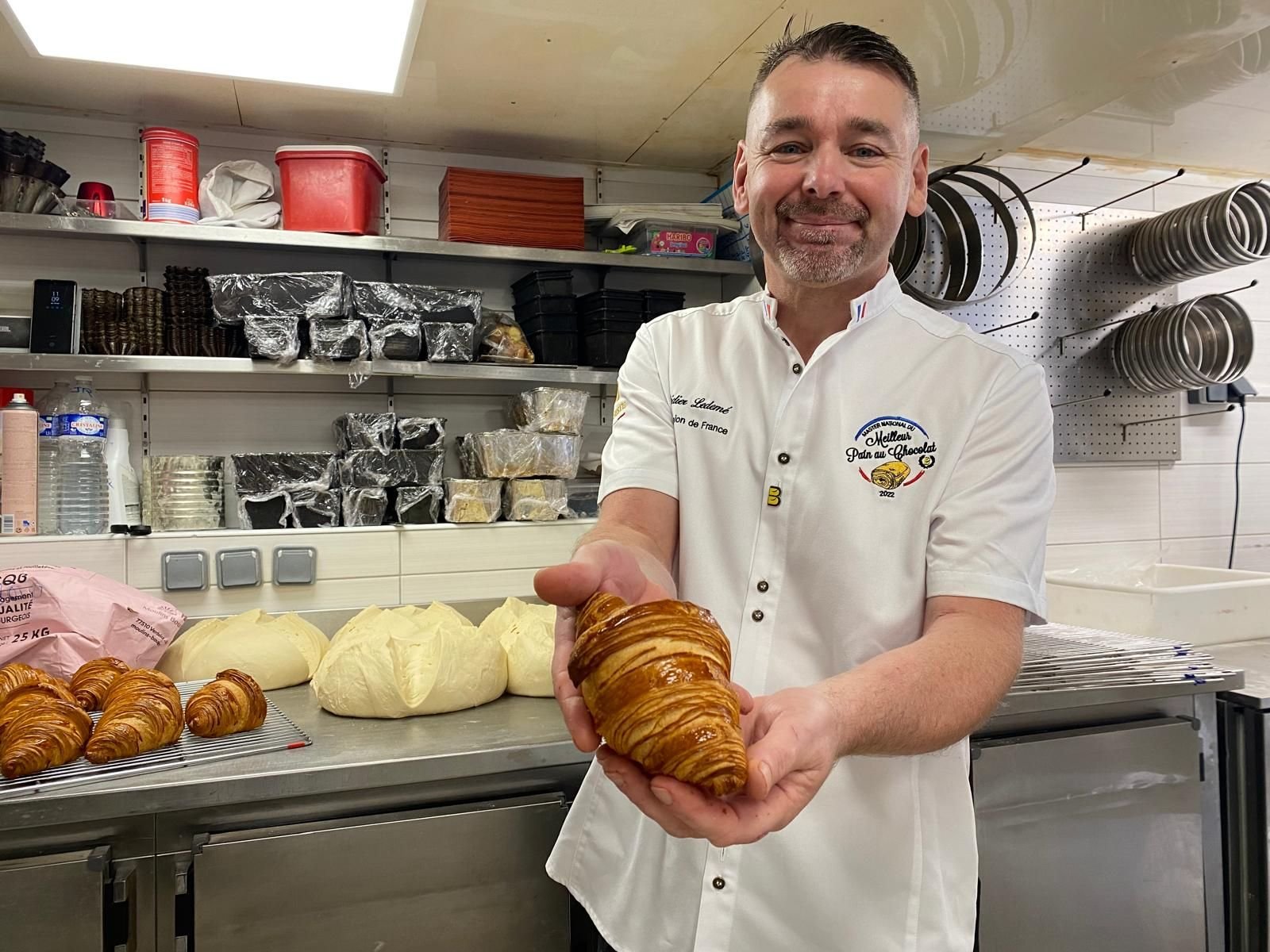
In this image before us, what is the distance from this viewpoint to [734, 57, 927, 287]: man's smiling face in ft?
3.76

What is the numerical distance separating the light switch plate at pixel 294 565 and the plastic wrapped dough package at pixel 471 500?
1.44 ft

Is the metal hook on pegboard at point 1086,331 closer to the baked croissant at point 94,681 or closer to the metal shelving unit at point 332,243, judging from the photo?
the metal shelving unit at point 332,243

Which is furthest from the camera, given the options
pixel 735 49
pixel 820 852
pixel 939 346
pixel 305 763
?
pixel 735 49

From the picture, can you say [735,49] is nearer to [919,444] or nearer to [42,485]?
[919,444]

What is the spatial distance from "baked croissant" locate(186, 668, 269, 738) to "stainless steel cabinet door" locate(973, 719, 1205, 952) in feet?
4.55

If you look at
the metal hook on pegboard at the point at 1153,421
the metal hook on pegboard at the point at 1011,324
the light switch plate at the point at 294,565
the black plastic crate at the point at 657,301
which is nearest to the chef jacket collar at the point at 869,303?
the black plastic crate at the point at 657,301

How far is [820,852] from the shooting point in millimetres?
1188

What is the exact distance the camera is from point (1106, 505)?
3.42 meters

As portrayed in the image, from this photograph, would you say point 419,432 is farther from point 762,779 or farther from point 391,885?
point 762,779

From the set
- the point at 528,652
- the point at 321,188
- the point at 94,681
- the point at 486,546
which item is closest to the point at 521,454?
the point at 486,546

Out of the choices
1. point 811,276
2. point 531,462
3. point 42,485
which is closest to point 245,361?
point 42,485

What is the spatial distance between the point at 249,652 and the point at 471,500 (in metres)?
1.04

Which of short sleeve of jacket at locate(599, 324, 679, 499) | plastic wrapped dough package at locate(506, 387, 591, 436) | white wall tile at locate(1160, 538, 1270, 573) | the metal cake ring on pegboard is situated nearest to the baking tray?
short sleeve of jacket at locate(599, 324, 679, 499)

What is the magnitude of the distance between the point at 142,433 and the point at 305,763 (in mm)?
1835
